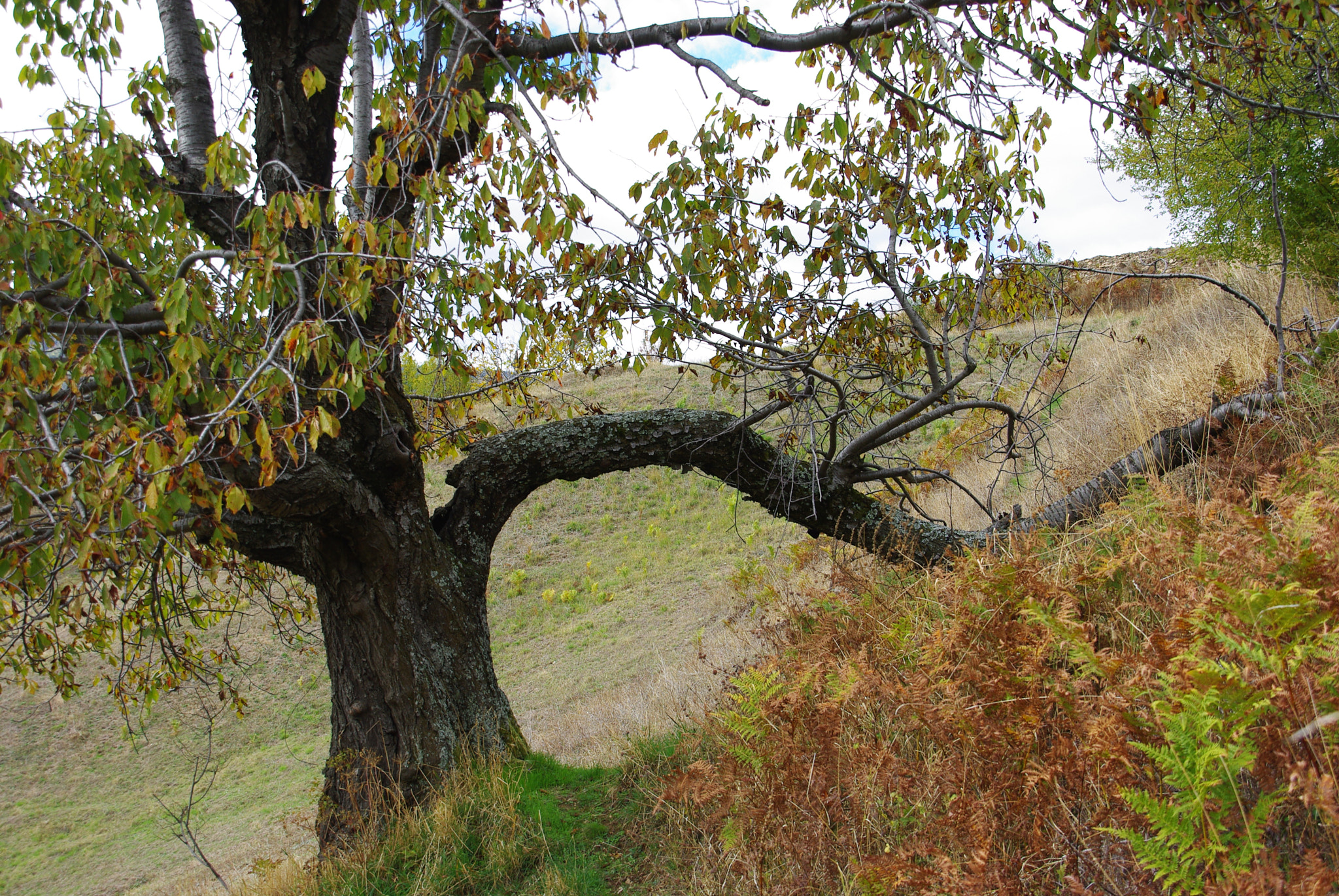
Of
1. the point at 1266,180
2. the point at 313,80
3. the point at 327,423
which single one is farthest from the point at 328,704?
the point at 1266,180

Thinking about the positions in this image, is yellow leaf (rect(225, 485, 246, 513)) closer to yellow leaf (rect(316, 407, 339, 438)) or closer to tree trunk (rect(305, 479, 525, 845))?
yellow leaf (rect(316, 407, 339, 438))

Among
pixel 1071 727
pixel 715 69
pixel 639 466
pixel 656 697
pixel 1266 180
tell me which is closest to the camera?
pixel 1071 727

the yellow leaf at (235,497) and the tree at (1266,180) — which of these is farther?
the tree at (1266,180)

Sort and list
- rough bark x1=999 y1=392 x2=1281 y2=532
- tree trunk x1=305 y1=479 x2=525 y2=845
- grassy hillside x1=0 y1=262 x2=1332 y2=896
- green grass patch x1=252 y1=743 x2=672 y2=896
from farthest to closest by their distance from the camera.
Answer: rough bark x1=999 y1=392 x2=1281 y2=532 → tree trunk x1=305 y1=479 x2=525 y2=845 → green grass patch x1=252 y1=743 x2=672 y2=896 → grassy hillside x1=0 y1=262 x2=1332 y2=896

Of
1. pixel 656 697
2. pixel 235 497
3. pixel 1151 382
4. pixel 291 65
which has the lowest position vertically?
pixel 656 697

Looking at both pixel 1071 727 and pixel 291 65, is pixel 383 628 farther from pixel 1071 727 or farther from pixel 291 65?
pixel 1071 727

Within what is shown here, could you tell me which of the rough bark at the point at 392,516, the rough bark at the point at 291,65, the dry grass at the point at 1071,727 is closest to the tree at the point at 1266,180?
the dry grass at the point at 1071,727

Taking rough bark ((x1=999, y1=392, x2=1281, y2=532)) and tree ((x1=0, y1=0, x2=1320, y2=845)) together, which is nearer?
tree ((x1=0, y1=0, x2=1320, y2=845))

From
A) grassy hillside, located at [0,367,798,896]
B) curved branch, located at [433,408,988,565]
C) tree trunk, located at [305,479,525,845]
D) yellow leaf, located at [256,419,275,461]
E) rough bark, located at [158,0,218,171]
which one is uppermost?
rough bark, located at [158,0,218,171]

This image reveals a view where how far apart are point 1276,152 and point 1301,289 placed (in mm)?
1441

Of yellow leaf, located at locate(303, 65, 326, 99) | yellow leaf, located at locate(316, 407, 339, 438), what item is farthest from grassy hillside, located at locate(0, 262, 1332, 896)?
yellow leaf, located at locate(303, 65, 326, 99)

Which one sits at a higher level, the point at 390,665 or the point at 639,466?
the point at 639,466

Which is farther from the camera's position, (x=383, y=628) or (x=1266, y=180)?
(x=1266, y=180)

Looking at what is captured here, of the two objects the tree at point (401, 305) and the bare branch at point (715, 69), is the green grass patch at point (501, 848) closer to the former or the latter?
the tree at point (401, 305)
